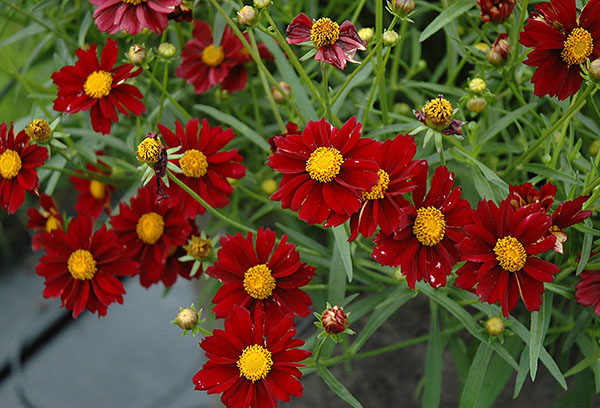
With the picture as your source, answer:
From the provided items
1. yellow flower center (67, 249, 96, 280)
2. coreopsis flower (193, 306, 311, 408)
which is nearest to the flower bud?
coreopsis flower (193, 306, 311, 408)

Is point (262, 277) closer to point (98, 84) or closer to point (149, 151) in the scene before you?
point (149, 151)

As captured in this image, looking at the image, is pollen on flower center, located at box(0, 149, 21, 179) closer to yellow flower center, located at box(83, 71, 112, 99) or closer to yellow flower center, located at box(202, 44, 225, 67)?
yellow flower center, located at box(83, 71, 112, 99)

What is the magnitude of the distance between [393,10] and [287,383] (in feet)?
1.17

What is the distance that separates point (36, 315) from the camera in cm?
153

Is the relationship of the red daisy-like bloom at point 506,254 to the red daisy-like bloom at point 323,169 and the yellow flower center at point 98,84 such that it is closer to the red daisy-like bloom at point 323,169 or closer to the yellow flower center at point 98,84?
the red daisy-like bloom at point 323,169

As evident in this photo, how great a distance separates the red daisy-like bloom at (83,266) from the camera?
2.28 ft

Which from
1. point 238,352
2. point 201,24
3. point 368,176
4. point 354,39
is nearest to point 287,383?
point 238,352

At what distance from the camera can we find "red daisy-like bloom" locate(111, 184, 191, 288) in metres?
0.71

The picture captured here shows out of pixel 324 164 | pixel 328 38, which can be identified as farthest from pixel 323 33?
pixel 324 164

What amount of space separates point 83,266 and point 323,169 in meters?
0.32

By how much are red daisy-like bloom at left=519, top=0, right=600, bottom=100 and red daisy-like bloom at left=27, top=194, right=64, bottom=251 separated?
23.0 inches

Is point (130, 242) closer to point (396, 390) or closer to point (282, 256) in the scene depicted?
point (282, 256)

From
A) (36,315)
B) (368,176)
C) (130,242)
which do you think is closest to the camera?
(368,176)

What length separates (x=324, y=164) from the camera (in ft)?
1.78
